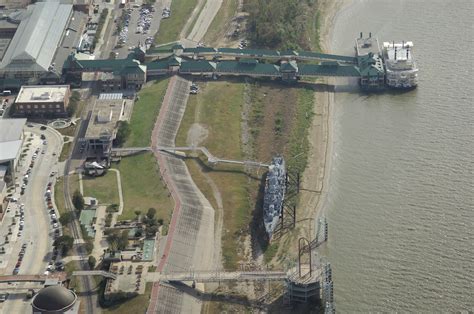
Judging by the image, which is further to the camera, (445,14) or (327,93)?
(445,14)

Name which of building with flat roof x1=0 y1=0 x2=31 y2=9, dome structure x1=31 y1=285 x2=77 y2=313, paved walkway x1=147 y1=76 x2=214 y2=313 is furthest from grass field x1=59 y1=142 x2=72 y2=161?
building with flat roof x1=0 y1=0 x2=31 y2=9

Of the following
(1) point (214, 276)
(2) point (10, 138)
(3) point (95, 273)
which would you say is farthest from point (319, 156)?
(2) point (10, 138)

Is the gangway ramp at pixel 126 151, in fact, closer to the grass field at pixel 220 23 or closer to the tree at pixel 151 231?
the tree at pixel 151 231

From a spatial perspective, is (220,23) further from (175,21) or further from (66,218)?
(66,218)

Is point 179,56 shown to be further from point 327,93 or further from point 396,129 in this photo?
point 396,129

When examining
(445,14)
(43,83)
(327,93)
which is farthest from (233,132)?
(445,14)

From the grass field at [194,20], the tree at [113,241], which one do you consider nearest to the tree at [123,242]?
the tree at [113,241]

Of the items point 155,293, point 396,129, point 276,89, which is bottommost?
point 155,293
